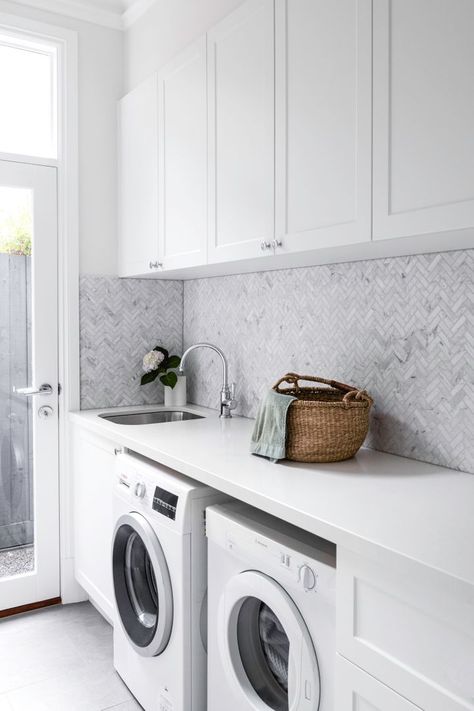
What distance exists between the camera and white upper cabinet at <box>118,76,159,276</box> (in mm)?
2715

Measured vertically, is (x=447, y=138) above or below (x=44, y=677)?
above

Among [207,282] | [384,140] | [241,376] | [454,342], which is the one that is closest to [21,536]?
[241,376]

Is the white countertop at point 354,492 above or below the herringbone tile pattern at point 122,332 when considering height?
below

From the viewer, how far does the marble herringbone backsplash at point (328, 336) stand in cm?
179

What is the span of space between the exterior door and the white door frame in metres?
0.03

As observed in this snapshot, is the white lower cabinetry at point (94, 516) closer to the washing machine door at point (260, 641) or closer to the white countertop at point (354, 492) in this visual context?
the white countertop at point (354, 492)

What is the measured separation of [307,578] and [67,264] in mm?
2078

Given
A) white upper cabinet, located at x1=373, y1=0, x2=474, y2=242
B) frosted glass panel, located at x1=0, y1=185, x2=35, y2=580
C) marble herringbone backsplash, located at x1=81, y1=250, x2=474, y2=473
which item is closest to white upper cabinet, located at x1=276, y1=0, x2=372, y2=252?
white upper cabinet, located at x1=373, y1=0, x2=474, y2=242

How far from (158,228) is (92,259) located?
0.51 metres

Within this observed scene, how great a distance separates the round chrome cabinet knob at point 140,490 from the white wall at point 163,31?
183 cm

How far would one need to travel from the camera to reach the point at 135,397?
3.14 m

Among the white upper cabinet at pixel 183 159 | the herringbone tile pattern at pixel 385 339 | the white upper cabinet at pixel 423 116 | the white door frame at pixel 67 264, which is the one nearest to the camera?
the white upper cabinet at pixel 423 116

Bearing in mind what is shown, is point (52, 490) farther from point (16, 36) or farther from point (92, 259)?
point (16, 36)

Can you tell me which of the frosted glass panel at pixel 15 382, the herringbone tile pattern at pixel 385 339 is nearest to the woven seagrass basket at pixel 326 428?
the herringbone tile pattern at pixel 385 339
